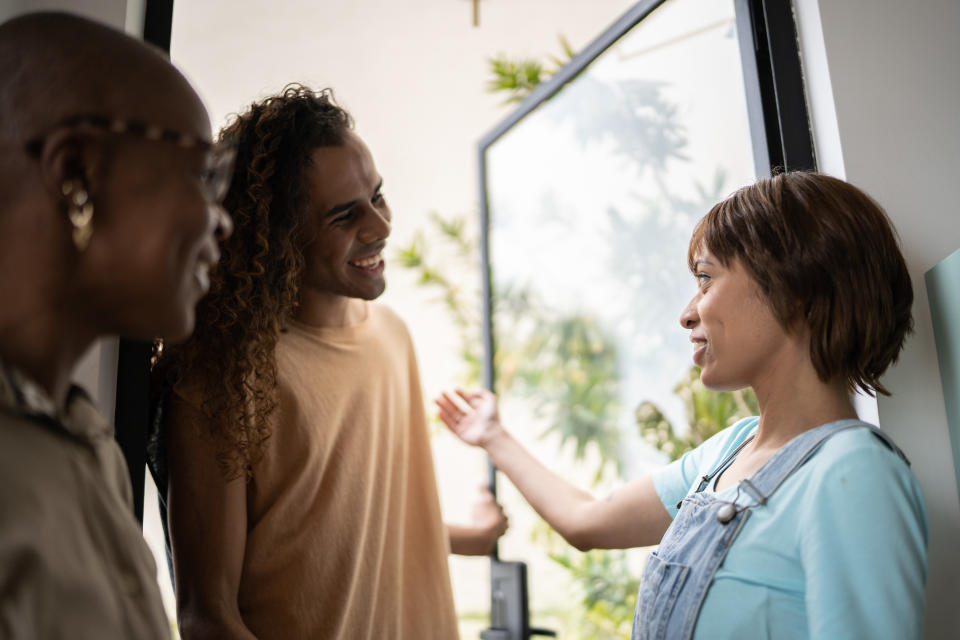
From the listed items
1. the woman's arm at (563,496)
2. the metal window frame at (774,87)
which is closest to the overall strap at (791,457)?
the woman's arm at (563,496)

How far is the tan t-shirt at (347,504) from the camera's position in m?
1.12

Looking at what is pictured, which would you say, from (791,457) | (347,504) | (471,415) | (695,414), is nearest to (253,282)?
(347,504)

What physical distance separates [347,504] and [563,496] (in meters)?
0.47

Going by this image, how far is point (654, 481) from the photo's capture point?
126 centimetres

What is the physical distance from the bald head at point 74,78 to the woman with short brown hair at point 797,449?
2.44 feet

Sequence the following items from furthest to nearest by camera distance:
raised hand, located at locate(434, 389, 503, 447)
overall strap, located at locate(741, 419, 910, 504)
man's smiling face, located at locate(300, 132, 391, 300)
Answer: raised hand, located at locate(434, 389, 503, 447) < man's smiling face, located at locate(300, 132, 391, 300) < overall strap, located at locate(741, 419, 910, 504)

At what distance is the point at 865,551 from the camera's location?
80cm

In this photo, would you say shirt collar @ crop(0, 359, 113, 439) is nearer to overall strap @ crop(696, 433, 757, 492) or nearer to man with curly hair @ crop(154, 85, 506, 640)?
man with curly hair @ crop(154, 85, 506, 640)

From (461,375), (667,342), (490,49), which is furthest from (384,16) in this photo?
(667,342)

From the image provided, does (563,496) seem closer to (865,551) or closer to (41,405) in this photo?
(865,551)

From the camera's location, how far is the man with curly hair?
1.06 meters

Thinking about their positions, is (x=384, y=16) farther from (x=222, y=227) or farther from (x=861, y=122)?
(x=222, y=227)

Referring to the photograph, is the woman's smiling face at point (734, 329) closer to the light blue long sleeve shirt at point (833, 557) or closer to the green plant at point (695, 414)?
the light blue long sleeve shirt at point (833, 557)

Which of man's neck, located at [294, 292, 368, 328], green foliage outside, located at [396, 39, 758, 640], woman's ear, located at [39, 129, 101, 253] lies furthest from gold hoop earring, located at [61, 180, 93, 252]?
green foliage outside, located at [396, 39, 758, 640]
